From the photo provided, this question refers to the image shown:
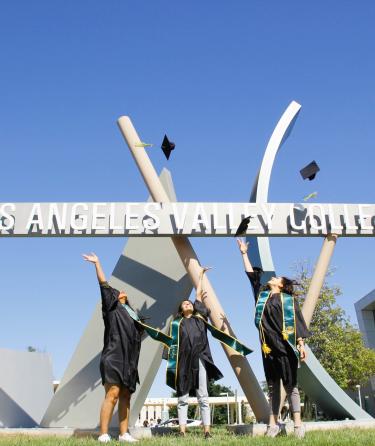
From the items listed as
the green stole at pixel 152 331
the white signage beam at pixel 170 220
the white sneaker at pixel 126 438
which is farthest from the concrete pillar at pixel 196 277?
the white sneaker at pixel 126 438

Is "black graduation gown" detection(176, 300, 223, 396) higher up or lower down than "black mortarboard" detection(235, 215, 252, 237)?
lower down

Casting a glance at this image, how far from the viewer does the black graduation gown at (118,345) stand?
508 cm

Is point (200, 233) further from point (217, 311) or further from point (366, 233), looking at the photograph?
point (366, 233)

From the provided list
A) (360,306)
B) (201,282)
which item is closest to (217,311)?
(201,282)

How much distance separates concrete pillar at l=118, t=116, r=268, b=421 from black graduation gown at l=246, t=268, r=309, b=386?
4.92 feet

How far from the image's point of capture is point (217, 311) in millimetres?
6984

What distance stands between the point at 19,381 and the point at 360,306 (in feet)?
107

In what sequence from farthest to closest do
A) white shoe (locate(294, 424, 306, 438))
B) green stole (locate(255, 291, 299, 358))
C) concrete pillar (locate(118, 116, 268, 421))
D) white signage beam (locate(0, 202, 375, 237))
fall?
white signage beam (locate(0, 202, 375, 237)) → concrete pillar (locate(118, 116, 268, 421)) → green stole (locate(255, 291, 299, 358)) → white shoe (locate(294, 424, 306, 438))

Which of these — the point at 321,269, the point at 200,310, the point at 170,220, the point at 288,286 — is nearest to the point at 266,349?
the point at 288,286

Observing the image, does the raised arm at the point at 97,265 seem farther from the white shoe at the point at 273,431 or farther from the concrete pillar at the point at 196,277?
the white shoe at the point at 273,431

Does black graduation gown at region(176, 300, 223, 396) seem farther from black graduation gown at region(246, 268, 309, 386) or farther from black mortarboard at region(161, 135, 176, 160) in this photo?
black mortarboard at region(161, 135, 176, 160)

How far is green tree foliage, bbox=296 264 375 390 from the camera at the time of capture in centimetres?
2119

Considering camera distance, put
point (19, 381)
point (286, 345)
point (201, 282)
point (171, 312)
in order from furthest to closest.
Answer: point (19, 381) → point (171, 312) → point (201, 282) → point (286, 345)

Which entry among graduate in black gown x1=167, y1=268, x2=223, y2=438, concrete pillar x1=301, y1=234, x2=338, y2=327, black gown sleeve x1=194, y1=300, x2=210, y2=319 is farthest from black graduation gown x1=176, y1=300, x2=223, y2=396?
concrete pillar x1=301, y1=234, x2=338, y2=327
